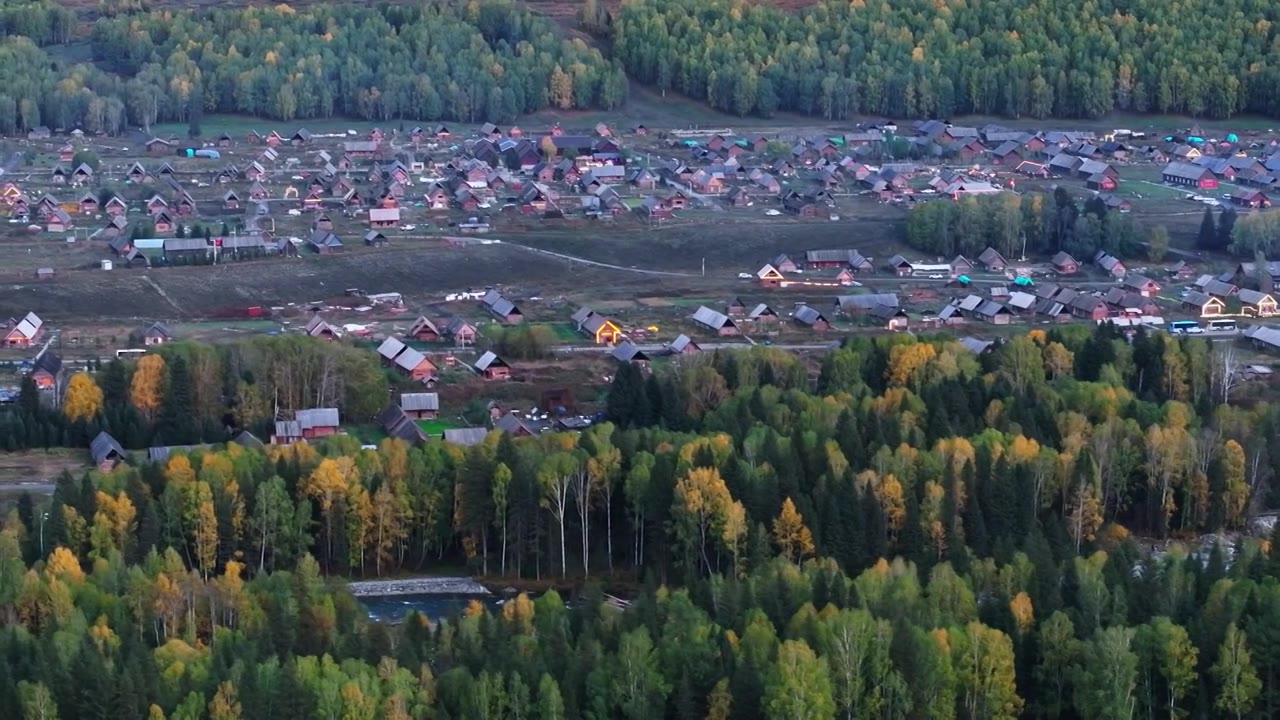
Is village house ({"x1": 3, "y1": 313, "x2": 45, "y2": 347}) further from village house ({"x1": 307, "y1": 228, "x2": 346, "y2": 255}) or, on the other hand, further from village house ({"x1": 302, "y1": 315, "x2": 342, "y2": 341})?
village house ({"x1": 307, "y1": 228, "x2": 346, "y2": 255})

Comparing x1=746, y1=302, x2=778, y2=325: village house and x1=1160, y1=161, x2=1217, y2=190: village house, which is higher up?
x1=746, y1=302, x2=778, y2=325: village house

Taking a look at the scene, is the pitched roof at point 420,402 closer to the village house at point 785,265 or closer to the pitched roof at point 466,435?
the pitched roof at point 466,435

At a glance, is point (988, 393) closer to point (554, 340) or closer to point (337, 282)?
point (554, 340)

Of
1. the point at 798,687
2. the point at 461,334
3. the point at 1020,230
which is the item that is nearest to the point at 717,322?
Result: the point at 461,334

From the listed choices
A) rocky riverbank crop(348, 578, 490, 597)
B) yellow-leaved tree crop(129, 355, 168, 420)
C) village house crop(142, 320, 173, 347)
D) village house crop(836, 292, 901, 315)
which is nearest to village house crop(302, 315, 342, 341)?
village house crop(142, 320, 173, 347)

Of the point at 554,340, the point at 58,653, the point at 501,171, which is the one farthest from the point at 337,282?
the point at 58,653

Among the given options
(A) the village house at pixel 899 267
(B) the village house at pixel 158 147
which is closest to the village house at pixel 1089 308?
(A) the village house at pixel 899 267
